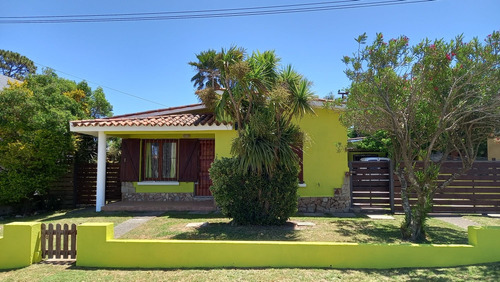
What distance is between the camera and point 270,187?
7.31 m


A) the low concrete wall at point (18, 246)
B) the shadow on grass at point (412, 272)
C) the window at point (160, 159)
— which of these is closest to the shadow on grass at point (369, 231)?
the shadow on grass at point (412, 272)

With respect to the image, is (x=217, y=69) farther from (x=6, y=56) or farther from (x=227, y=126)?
(x=6, y=56)

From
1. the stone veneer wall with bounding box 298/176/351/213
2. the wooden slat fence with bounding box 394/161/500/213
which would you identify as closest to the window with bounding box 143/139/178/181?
the stone veneer wall with bounding box 298/176/351/213

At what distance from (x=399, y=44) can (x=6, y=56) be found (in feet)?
139

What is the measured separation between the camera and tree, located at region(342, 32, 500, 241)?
5.49 meters

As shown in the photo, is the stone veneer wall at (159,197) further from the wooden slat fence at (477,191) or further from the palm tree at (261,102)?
the wooden slat fence at (477,191)

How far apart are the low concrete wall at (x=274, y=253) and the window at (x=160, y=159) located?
270 inches

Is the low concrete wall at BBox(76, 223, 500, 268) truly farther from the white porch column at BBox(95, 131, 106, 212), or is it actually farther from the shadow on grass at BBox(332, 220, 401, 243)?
the white porch column at BBox(95, 131, 106, 212)

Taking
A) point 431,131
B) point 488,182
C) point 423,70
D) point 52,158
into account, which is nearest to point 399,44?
point 423,70

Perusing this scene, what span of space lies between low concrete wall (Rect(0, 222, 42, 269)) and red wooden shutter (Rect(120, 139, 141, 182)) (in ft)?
21.3

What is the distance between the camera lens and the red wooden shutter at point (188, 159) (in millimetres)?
11484

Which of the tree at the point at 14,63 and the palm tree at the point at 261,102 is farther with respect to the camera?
the tree at the point at 14,63

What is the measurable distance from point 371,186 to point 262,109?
5260 millimetres

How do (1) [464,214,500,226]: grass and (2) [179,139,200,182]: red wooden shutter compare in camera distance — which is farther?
(2) [179,139,200,182]: red wooden shutter
